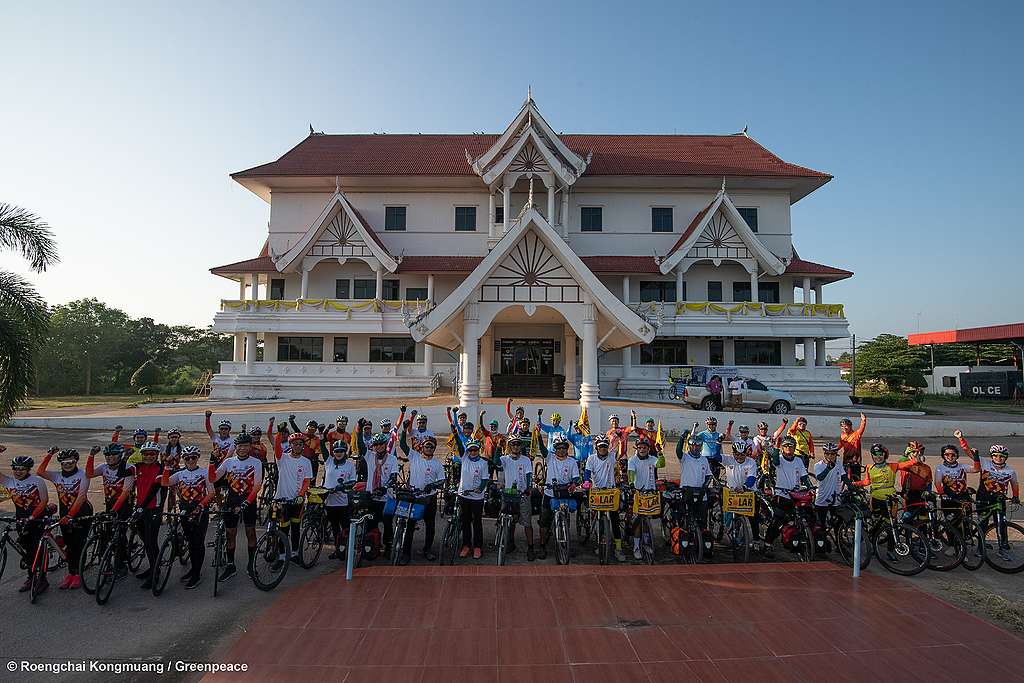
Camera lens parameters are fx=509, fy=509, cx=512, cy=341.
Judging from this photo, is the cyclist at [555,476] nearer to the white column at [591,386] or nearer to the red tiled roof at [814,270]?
the white column at [591,386]

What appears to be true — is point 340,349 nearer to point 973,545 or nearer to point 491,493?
point 491,493

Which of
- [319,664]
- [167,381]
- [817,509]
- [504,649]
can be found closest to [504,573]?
[504,649]

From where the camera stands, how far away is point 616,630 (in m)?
5.17

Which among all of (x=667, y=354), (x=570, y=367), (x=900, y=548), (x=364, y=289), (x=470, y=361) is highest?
(x=364, y=289)

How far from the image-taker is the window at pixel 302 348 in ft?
91.0

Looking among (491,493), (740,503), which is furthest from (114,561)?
(740,503)

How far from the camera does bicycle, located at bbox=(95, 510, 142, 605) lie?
5730 millimetres

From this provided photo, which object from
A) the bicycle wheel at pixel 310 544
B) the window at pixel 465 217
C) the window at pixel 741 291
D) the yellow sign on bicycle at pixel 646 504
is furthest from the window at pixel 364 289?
the yellow sign on bicycle at pixel 646 504

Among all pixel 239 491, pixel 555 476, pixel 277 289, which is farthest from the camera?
pixel 277 289

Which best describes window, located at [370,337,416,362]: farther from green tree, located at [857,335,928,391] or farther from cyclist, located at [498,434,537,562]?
green tree, located at [857,335,928,391]

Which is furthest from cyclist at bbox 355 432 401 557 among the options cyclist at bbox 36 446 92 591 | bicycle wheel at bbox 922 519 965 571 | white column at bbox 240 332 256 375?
white column at bbox 240 332 256 375

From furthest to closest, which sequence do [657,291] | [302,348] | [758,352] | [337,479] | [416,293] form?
1. [657,291]
2. [416,293]
3. [758,352]
4. [302,348]
5. [337,479]

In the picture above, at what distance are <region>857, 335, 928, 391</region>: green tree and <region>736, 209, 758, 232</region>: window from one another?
2146cm

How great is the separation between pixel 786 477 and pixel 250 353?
26564 mm
